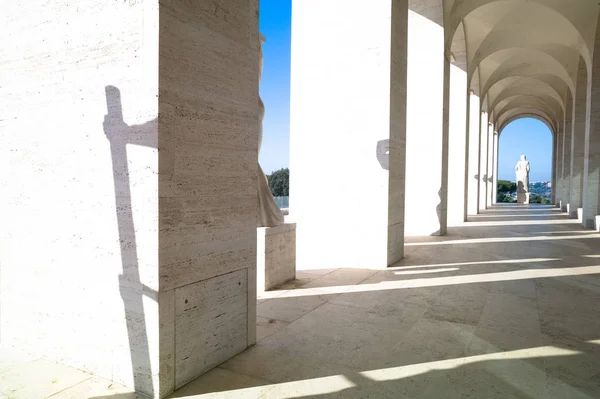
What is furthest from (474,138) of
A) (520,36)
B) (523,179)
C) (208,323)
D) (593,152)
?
(523,179)

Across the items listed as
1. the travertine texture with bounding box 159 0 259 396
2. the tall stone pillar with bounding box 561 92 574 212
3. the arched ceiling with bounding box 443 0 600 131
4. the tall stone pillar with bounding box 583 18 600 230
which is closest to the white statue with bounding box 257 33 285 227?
the travertine texture with bounding box 159 0 259 396

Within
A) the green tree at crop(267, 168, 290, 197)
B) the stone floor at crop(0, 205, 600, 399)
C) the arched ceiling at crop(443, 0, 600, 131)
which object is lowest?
the stone floor at crop(0, 205, 600, 399)

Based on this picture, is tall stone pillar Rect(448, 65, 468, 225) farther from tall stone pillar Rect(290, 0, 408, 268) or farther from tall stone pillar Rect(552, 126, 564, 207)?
tall stone pillar Rect(552, 126, 564, 207)

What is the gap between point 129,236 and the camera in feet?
9.58

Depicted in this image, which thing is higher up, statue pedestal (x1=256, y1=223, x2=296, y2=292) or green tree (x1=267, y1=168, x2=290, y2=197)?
green tree (x1=267, y1=168, x2=290, y2=197)

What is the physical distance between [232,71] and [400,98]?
15.9 feet

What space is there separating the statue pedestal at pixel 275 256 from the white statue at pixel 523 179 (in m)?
35.8

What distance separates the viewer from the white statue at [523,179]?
119 feet

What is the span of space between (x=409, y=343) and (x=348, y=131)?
14.7ft

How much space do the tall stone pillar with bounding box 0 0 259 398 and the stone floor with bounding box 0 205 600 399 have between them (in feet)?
0.98

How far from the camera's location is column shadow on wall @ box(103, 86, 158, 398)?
2838 millimetres

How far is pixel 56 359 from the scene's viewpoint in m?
3.29

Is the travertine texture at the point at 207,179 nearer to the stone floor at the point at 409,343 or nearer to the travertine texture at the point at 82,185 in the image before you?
the travertine texture at the point at 82,185

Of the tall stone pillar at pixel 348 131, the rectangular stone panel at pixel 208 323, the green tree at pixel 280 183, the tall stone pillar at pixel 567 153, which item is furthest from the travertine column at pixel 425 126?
the tall stone pillar at pixel 567 153
